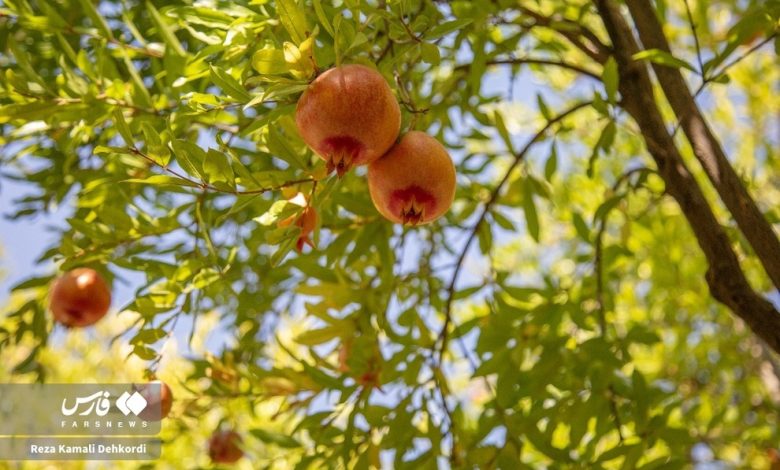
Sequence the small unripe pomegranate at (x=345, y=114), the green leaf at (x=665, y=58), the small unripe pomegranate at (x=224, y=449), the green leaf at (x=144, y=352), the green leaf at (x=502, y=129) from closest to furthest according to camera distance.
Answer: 1. the small unripe pomegranate at (x=345, y=114)
2. the green leaf at (x=665, y=58)
3. the green leaf at (x=144, y=352)
4. the green leaf at (x=502, y=129)
5. the small unripe pomegranate at (x=224, y=449)

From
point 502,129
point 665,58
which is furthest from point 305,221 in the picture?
point 665,58

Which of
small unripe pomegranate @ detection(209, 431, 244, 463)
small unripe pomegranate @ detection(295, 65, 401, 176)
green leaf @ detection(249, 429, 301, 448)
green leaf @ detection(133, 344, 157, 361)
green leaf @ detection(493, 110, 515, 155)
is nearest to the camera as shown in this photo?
small unripe pomegranate @ detection(295, 65, 401, 176)

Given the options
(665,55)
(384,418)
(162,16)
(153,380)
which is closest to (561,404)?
(384,418)

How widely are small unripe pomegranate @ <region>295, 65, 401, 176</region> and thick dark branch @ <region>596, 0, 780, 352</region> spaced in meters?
0.65

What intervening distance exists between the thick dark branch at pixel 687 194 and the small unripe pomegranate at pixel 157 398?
1.07m

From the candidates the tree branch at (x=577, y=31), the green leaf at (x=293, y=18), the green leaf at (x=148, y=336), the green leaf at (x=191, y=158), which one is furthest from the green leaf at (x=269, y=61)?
the tree branch at (x=577, y=31)

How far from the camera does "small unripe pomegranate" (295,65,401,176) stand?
2.98 ft

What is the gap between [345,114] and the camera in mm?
898

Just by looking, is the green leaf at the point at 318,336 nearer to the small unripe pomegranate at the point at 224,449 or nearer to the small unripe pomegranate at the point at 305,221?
the small unripe pomegranate at the point at 305,221

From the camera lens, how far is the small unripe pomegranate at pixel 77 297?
1.62 metres

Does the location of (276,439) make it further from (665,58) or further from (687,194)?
(665,58)

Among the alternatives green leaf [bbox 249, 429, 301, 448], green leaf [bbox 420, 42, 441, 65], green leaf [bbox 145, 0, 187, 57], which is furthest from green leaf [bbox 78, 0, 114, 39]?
green leaf [bbox 249, 429, 301, 448]

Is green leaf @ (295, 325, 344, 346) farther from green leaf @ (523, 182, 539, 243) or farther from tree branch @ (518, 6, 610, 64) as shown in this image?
tree branch @ (518, 6, 610, 64)

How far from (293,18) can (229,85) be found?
120mm
